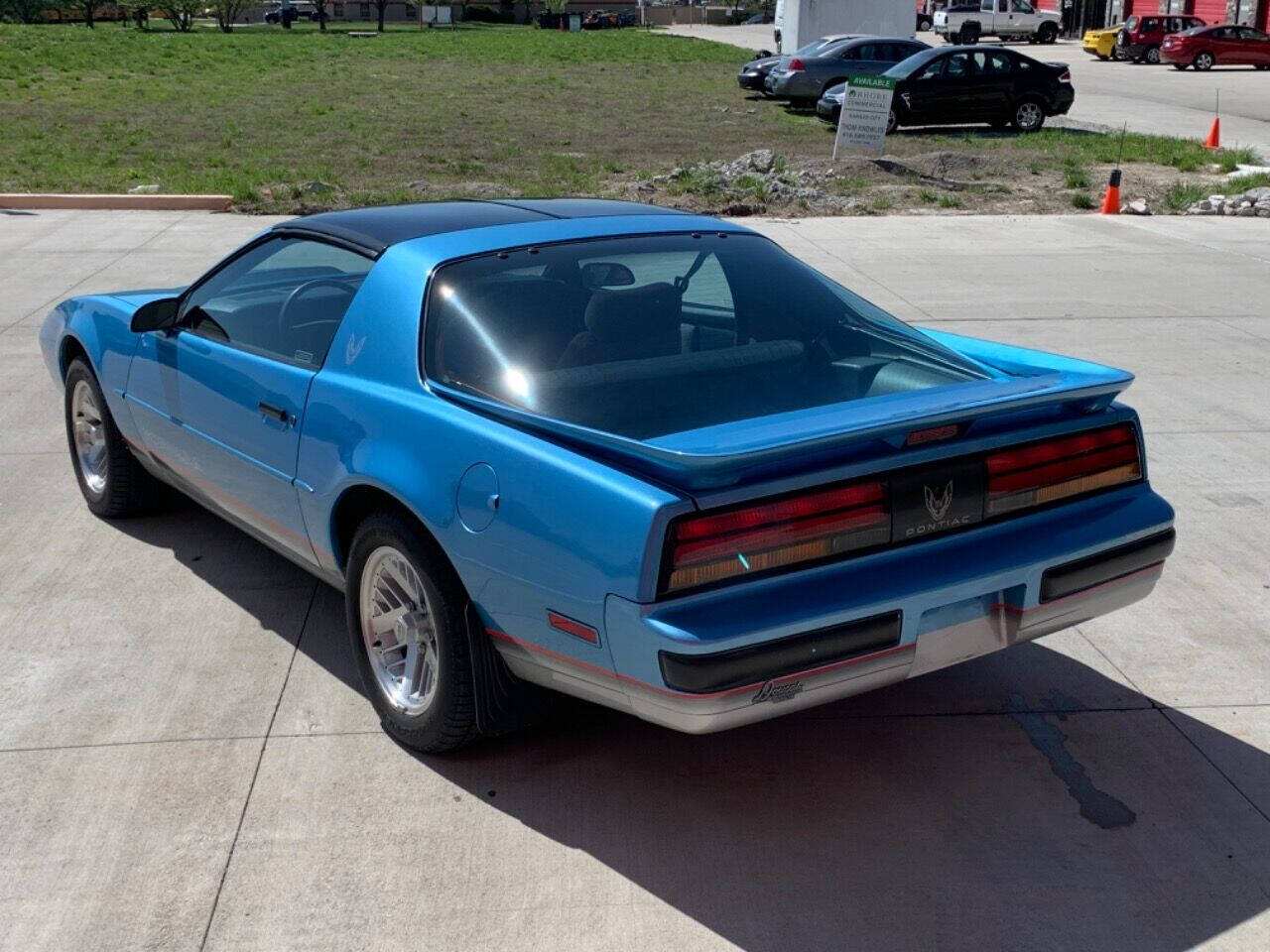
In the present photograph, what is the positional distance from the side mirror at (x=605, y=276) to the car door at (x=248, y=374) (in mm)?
711

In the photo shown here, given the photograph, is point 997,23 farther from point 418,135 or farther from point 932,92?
point 418,135

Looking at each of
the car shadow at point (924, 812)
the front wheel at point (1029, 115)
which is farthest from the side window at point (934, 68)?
the car shadow at point (924, 812)

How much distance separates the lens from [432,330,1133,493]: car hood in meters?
3.23

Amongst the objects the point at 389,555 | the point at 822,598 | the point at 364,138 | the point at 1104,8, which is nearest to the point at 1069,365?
the point at 822,598

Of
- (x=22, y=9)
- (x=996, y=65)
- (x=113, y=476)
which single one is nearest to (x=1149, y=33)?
(x=996, y=65)

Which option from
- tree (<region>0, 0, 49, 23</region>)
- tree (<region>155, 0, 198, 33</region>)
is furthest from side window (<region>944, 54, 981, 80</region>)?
tree (<region>0, 0, 49, 23</region>)

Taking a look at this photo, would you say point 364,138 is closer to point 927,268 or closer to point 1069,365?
point 927,268

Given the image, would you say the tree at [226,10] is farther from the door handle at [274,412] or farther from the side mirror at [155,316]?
the door handle at [274,412]

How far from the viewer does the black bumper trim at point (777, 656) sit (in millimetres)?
3203

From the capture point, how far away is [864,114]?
19.3 m

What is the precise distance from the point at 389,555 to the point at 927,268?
29.0ft

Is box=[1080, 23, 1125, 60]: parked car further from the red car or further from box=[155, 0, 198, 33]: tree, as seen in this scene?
Answer: box=[155, 0, 198, 33]: tree

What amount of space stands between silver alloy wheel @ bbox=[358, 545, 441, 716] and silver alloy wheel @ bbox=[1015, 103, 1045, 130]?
22.1 m

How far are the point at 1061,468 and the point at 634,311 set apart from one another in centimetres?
129
